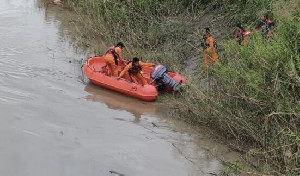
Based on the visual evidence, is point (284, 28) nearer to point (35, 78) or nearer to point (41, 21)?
point (35, 78)

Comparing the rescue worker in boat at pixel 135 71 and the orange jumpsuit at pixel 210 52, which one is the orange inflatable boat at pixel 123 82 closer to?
the rescue worker in boat at pixel 135 71

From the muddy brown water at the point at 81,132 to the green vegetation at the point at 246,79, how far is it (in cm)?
→ 58

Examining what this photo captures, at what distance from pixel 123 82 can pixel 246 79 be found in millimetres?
3505

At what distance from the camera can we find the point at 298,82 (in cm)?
608

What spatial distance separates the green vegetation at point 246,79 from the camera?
5.95m

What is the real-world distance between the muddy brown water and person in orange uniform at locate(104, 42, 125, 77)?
0.48 metres

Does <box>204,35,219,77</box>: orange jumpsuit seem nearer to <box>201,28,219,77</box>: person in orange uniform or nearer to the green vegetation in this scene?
<box>201,28,219,77</box>: person in orange uniform

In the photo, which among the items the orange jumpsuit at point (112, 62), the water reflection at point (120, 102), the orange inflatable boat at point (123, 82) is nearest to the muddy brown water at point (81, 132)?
the water reflection at point (120, 102)

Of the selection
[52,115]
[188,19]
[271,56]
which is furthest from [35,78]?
[271,56]

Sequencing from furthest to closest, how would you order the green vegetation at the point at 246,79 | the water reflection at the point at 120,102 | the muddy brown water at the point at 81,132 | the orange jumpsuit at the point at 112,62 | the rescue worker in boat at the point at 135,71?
the orange jumpsuit at the point at 112,62 < the rescue worker in boat at the point at 135,71 < the water reflection at the point at 120,102 < the muddy brown water at the point at 81,132 < the green vegetation at the point at 246,79

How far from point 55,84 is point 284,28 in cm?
539

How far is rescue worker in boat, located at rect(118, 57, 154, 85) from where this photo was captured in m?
9.36

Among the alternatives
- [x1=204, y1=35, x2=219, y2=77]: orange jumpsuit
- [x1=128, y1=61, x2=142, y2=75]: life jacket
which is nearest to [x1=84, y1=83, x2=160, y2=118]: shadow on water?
[x1=128, y1=61, x2=142, y2=75]: life jacket

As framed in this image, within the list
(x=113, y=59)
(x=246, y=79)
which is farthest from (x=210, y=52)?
(x=246, y=79)
